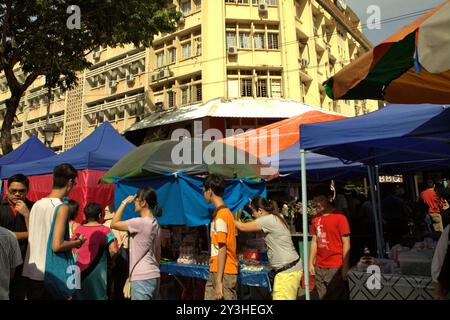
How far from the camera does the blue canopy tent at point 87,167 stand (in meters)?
7.85

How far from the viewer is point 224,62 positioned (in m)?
21.3

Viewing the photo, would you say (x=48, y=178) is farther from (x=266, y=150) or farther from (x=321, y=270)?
(x=321, y=270)

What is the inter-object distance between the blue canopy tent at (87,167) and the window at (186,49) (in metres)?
14.5

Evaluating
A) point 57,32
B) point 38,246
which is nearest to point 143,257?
point 38,246

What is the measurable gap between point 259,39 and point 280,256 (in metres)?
20.0

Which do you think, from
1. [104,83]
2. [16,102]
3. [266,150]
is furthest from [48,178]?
[104,83]

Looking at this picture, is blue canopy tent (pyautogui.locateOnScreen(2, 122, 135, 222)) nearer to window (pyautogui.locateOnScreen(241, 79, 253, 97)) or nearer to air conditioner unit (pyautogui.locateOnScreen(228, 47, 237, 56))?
window (pyautogui.locateOnScreen(241, 79, 253, 97))

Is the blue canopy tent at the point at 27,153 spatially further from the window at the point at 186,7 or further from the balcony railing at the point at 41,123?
the balcony railing at the point at 41,123

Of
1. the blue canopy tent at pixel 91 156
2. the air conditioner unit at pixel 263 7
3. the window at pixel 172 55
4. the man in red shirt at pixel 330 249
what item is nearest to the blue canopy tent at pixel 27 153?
the blue canopy tent at pixel 91 156

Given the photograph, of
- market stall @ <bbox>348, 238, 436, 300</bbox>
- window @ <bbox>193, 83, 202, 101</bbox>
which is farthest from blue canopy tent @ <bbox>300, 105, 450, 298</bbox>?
window @ <bbox>193, 83, 202, 101</bbox>

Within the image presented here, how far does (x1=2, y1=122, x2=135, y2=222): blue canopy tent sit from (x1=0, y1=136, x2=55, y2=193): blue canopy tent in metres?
1.86

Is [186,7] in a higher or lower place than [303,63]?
higher

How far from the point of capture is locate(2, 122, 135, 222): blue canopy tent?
25.7 ft

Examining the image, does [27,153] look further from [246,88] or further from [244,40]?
[244,40]
